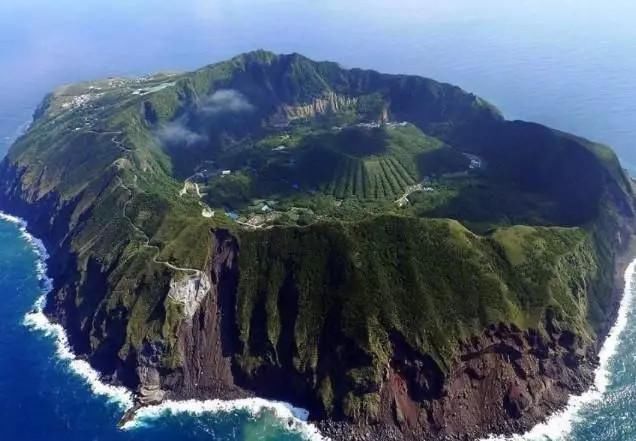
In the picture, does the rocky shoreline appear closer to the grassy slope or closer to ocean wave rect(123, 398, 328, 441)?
ocean wave rect(123, 398, 328, 441)

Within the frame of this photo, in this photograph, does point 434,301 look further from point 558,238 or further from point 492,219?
point 492,219

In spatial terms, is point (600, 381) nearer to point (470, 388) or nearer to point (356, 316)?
point (470, 388)

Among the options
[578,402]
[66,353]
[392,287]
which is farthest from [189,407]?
[578,402]

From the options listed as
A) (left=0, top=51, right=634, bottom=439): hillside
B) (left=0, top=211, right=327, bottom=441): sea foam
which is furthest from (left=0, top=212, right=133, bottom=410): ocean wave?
(left=0, top=51, right=634, bottom=439): hillside

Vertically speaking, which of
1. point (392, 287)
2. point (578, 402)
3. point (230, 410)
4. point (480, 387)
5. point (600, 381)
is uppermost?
point (392, 287)

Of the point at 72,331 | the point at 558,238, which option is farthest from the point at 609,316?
the point at 72,331

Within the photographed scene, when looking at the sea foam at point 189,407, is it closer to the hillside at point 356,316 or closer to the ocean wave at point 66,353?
the ocean wave at point 66,353

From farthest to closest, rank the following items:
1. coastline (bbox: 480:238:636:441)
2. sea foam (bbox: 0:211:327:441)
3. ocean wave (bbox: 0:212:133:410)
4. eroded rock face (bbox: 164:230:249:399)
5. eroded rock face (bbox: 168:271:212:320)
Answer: eroded rock face (bbox: 168:271:212:320)
eroded rock face (bbox: 164:230:249:399)
ocean wave (bbox: 0:212:133:410)
sea foam (bbox: 0:211:327:441)
coastline (bbox: 480:238:636:441)
